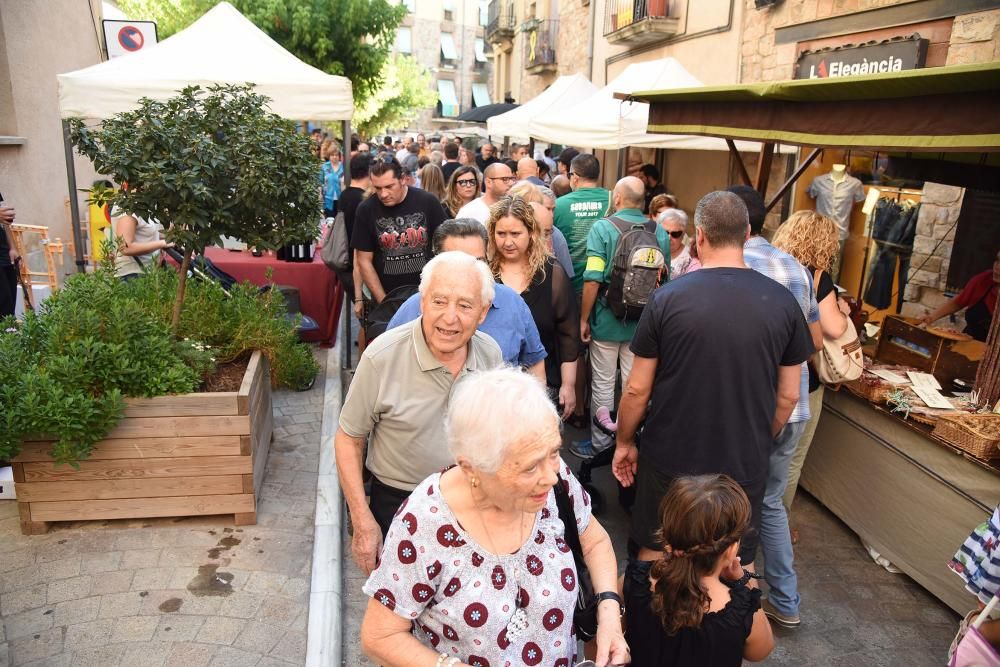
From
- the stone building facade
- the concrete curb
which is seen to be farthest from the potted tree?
the stone building facade

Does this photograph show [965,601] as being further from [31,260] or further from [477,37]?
[477,37]

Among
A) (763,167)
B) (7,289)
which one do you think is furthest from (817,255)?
(7,289)

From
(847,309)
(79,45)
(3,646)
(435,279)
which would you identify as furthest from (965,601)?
(79,45)

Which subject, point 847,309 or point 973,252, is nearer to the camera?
point 847,309

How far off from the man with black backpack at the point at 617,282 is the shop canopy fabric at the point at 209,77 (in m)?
2.60

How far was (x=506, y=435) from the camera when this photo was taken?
5.57 feet

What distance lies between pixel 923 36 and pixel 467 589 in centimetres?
762

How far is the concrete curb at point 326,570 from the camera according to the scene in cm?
312

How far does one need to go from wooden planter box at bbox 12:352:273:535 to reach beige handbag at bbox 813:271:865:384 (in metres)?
3.07

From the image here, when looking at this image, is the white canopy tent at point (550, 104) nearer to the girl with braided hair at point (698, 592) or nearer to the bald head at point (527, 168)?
the bald head at point (527, 168)

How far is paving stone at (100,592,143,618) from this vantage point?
3.20 meters

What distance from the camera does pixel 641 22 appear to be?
13328mm

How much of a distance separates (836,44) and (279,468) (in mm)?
7690

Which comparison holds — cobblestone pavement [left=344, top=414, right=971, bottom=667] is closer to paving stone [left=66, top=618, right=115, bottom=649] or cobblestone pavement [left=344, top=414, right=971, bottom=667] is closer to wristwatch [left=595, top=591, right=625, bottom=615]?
paving stone [left=66, top=618, right=115, bottom=649]
